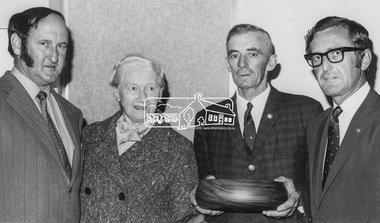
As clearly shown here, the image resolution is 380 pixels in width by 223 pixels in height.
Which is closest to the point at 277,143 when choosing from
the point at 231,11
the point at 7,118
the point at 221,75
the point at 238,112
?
the point at 238,112

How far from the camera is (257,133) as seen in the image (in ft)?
6.89

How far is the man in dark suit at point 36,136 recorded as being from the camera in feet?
5.96

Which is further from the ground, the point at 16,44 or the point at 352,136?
the point at 16,44

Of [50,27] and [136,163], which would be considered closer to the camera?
[50,27]

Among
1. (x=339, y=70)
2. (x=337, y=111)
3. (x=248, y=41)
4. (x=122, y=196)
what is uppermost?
(x=248, y=41)

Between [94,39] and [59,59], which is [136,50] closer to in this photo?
[94,39]

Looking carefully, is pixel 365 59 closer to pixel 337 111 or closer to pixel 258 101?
pixel 337 111

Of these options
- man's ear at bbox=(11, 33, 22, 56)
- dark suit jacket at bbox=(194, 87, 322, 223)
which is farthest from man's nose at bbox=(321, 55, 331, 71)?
man's ear at bbox=(11, 33, 22, 56)

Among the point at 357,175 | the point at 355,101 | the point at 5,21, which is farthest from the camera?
the point at 5,21

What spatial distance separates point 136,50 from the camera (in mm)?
2680

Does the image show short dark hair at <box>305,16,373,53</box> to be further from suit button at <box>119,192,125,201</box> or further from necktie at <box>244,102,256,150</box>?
suit button at <box>119,192,125,201</box>

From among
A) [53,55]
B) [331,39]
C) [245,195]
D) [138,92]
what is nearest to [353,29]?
[331,39]

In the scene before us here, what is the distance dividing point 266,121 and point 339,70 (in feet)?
1.24

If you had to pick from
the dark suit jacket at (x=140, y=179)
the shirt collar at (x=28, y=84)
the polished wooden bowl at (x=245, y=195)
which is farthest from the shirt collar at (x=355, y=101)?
the shirt collar at (x=28, y=84)
